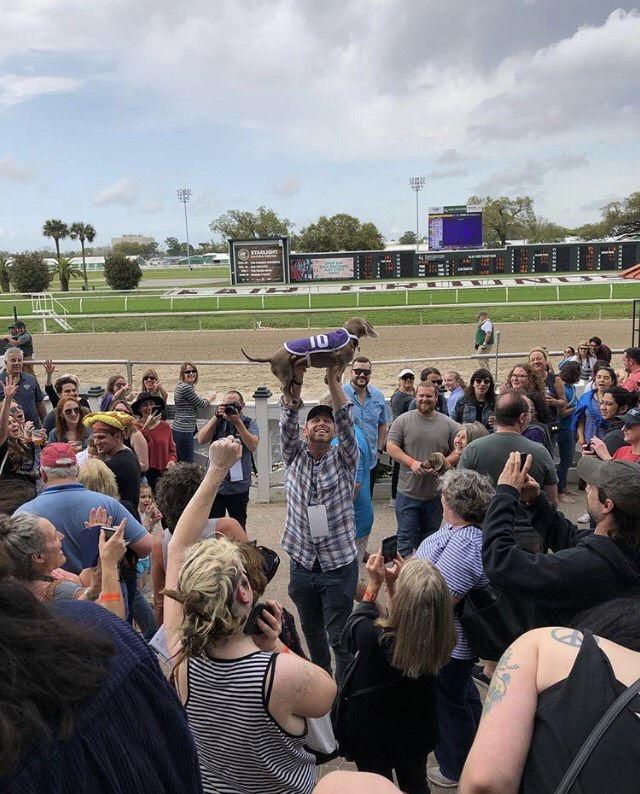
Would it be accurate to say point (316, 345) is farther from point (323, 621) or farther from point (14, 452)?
point (14, 452)

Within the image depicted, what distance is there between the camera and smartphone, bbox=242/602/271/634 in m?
2.10

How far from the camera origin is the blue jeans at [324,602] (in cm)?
381

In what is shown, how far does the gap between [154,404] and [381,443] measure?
2.39m

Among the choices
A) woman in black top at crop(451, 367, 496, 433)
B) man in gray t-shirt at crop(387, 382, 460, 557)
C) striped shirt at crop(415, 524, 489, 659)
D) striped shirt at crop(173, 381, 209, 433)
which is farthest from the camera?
striped shirt at crop(173, 381, 209, 433)

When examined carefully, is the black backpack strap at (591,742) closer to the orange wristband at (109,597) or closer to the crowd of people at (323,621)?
the crowd of people at (323,621)

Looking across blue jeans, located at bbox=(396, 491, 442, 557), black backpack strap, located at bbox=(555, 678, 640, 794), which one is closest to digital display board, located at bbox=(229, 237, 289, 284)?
blue jeans, located at bbox=(396, 491, 442, 557)

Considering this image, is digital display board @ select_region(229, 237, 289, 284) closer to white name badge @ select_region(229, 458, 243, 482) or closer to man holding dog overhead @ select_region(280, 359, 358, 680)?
white name badge @ select_region(229, 458, 243, 482)

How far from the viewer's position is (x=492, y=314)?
30.3 meters

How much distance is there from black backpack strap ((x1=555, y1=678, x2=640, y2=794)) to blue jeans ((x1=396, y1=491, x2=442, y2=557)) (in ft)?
14.0

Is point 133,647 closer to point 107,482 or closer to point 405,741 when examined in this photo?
point 405,741

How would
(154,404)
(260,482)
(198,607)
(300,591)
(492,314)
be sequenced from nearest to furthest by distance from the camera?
(198,607)
(300,591)
(154,404)
(260,482)
(492,314)

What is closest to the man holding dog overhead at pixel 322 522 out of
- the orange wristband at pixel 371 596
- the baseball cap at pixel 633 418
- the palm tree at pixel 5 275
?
the orange wristband at pixel 371 596

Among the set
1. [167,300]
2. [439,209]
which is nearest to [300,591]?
[167,300]

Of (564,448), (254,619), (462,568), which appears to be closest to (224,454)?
(254,619)
